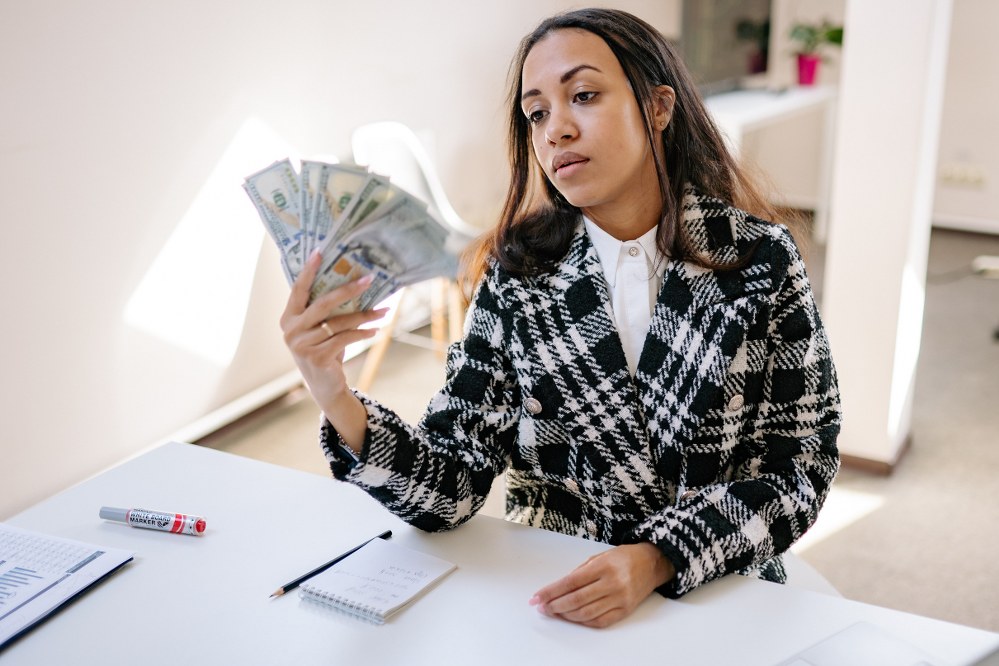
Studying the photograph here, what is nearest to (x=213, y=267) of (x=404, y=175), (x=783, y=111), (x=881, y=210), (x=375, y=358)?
(x=375, y=358)

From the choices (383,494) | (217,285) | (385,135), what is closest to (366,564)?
(383,494)

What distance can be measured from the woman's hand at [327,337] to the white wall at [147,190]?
5.85 feet

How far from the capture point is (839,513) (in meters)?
2.96

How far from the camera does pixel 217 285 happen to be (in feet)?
11.4

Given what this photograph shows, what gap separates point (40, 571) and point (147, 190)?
6.48ft

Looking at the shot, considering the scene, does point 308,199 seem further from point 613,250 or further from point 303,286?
point 613,250

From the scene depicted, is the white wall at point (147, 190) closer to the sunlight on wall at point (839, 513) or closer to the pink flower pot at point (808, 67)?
the sunlight on wall at point (839, 513)

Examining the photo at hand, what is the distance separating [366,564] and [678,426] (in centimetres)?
46

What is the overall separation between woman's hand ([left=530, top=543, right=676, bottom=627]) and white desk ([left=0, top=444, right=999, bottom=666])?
1cm

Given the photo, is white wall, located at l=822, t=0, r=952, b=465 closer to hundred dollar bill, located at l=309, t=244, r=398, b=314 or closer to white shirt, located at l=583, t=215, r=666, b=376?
white shirt, located at l=583, t=215, r=666, b=376

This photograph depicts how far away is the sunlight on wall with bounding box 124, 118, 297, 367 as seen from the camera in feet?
10.7

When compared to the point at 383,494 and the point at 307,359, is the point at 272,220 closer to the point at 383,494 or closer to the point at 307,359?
the point at 307,359

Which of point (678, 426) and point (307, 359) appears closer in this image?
point (307, 359)

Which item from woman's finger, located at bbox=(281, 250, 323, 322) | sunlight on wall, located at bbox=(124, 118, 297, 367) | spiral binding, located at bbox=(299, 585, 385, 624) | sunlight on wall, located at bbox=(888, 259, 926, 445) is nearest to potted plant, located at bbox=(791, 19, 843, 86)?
sunlight on wall, located at bbox=(888, 259, 926, 445)
